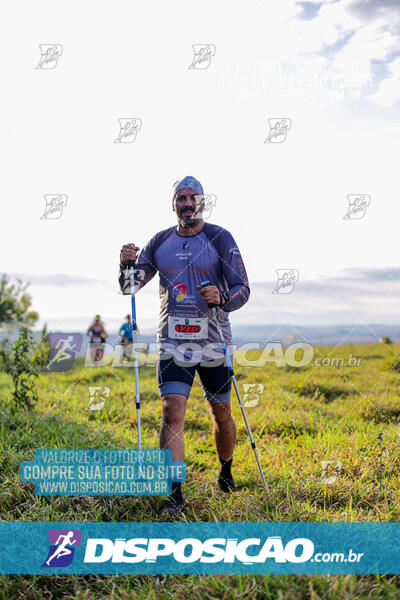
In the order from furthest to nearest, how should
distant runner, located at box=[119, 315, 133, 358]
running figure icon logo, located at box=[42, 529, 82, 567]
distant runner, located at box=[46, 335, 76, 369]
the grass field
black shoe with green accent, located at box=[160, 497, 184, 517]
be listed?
1. distant runner, located at box=[119, 315, 133, 358]
2. distant runner, located at box=[46, 335, 76, 369]
3. black shoe with green accent, located at box=[160, 497, 184, 517]
4. running figure icon logo, located at box=[42, 529, 82, 567]
5. the grass field

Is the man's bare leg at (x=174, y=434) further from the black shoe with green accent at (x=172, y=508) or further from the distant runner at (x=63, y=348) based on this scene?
the distant runner at (x=63, y=348)

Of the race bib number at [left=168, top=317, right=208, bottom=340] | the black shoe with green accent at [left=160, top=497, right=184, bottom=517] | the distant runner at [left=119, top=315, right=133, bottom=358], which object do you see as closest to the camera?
the black shoe with green accent at [left=160, top=497, right=184, bottom=517]

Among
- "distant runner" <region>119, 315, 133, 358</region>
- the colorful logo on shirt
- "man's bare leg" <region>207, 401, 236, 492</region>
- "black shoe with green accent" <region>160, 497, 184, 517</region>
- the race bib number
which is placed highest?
"distant runner" <region>119, 315, 133, 358</region>

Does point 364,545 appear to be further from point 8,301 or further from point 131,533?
point 8,301

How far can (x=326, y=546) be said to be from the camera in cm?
379

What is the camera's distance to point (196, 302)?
525 centimetres

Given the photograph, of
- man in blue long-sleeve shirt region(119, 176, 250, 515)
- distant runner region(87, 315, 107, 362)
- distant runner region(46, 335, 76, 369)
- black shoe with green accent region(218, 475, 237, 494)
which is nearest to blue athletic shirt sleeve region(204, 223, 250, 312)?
man in blue long-sleeve shirt region(119, 176, 250, 515)

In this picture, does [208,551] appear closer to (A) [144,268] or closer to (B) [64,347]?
(A) [144,268]

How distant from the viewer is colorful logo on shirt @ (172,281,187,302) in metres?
5.26

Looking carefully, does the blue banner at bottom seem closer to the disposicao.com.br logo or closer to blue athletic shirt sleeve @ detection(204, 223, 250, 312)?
the disposicao.com.br logo

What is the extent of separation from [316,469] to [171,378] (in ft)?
6.58

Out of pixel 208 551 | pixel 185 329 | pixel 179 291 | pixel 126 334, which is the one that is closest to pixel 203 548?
pixel 208 551

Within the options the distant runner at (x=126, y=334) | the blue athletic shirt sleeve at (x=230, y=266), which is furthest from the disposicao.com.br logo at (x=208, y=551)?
the distant runner at (x=126, y=334)

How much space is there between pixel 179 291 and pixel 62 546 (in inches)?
102
